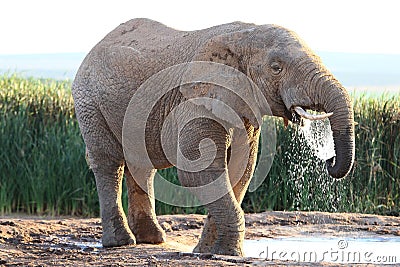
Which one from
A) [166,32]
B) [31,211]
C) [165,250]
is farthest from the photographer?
[31,211]

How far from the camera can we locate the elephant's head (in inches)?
253

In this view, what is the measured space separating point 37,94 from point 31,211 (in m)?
2.35

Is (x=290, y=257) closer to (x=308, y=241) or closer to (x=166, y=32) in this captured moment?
(x=308, y=241)

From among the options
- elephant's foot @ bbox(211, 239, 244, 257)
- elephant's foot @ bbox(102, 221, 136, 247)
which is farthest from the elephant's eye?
elephant's foot @ bbox(102, 221, 136, 247)

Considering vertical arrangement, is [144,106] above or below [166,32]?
below

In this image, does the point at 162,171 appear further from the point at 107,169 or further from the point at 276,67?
the point at 276,67

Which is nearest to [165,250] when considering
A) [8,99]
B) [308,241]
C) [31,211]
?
[308,241]

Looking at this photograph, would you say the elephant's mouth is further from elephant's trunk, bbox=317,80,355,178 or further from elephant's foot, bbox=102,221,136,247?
elephant's foot, bbox=102,221,136,247

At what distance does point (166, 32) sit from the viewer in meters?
8.44

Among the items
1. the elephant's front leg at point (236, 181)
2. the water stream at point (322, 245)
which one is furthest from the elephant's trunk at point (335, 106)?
the elephant's front leg at point (236, 181)

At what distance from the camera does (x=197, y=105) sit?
726cm

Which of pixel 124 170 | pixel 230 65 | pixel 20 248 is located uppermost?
pixel 230 65
